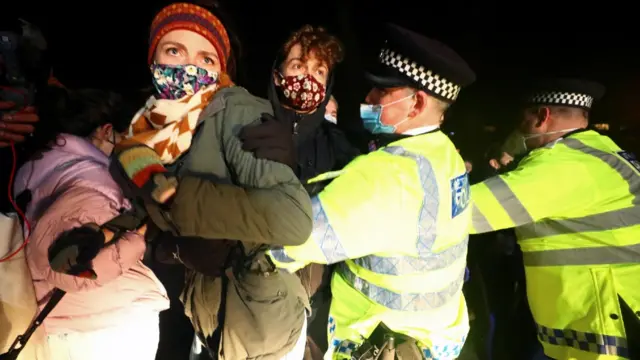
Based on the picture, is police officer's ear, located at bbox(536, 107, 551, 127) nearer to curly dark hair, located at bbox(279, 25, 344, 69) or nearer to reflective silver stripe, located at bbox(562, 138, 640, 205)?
reflective silver stripe, located at bbox(562, 138, 640, 205)

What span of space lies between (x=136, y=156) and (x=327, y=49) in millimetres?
1394

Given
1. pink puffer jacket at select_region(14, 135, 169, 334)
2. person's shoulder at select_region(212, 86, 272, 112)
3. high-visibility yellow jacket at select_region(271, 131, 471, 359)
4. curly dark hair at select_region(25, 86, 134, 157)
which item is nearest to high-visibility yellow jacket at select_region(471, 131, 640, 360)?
high-visibility yellow jacket at select_region(271, 131, 471, 359)

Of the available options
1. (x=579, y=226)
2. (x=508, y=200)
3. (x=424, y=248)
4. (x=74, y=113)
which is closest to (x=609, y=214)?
(x=579, y=226)

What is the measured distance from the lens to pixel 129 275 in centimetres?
167

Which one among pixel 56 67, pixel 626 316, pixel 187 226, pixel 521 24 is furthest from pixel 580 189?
pixel 56 67

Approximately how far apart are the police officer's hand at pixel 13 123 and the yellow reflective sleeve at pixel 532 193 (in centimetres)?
185

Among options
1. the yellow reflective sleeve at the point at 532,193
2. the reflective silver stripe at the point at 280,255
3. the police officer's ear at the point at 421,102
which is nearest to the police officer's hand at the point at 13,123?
the reflective silver stripe at the point at 280,255

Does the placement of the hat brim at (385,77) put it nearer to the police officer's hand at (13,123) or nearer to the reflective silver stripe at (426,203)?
the reflective silver stripe at (426,203)

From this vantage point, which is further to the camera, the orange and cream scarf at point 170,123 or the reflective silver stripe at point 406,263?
the reflective silver stripe at point 406,263

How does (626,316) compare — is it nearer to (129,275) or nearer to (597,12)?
(129,275)

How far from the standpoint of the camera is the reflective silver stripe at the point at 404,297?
5.35 feet

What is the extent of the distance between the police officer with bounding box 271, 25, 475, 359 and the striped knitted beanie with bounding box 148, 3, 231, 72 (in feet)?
2.07

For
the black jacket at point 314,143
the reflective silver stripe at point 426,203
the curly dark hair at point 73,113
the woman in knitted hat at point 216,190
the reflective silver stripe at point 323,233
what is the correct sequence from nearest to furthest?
the woman in knitted hat at point 216,190 → the reflective silver stripe at point 323,233 → the reflective silver stripe at point 426,203 → the curly dark hair at point 73,113 → the black jacket at point 314,143

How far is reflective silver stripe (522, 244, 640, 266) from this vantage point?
2.11m
